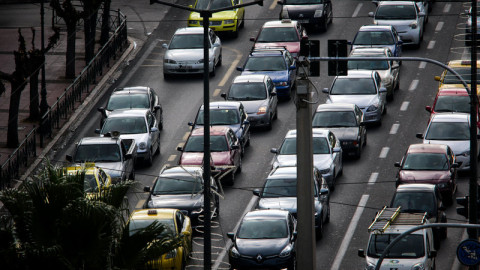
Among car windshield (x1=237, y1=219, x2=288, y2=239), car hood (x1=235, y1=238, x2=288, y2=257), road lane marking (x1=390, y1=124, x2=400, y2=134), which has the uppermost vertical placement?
car windshield (x1=237, y1=219, x2=288, y2=239)

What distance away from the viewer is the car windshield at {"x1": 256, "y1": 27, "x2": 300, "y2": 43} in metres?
47.9

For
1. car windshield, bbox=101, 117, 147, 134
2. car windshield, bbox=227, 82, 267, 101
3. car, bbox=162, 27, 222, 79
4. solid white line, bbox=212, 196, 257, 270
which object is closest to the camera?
solid white line, bbox=212, 196, 257, 270

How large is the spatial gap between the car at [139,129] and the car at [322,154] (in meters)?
4.12

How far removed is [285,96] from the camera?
44688 mm

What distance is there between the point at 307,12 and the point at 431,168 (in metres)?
17.1

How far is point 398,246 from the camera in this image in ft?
97.6

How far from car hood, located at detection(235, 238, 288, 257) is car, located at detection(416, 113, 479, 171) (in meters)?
9.36

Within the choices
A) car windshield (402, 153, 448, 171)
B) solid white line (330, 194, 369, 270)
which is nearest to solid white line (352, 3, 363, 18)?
car windshield (402, 153, 448, 171)

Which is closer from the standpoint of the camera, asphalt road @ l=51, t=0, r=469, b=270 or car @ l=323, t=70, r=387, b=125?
asphalt road @ l=51, t=0, r=469, b=270

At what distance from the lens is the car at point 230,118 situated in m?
39.3

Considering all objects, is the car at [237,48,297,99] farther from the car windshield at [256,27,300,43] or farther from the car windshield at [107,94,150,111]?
the car windshield at [107,94,150,111]

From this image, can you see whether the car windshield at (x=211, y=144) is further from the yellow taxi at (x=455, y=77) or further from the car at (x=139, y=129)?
the yellow taxi at (x=455, y=77)

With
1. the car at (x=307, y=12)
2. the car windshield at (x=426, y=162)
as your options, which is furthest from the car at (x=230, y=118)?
the car at (x=307, y=12)

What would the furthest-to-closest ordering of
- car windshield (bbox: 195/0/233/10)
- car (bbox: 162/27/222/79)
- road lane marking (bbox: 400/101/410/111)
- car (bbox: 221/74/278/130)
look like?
car windshield (bbox: 195/0/233/10)
car (bbox: 162/27/222/79)
road lane marking (bbox: 400/101/410/111)
car (bbox: 221/74/278/130)
